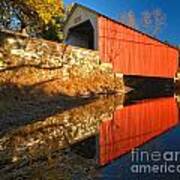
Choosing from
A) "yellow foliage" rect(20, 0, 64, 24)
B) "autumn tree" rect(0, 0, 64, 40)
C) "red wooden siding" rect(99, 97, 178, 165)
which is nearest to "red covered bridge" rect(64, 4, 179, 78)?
"autumn tree" rect(0, 0, 64, 40)

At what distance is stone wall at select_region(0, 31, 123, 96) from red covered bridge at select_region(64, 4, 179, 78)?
1859 mm

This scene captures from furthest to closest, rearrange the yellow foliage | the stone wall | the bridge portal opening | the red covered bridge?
the bridge portal opening → the red covered bridge → the yellow foliage → the stone wall

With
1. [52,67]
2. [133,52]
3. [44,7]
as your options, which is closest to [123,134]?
[52,67]

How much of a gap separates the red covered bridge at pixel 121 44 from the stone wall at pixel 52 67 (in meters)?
1.86

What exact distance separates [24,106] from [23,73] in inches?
159

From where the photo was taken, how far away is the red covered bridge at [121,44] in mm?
24305

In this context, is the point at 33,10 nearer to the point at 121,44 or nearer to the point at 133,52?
the point at 121,44

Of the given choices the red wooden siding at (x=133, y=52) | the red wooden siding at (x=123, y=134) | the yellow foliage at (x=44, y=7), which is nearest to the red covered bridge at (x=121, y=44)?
Answer: the red wooden siding at (x=133, y=52)

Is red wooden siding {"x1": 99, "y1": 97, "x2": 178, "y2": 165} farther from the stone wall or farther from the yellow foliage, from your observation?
Answer: the yellow foliage

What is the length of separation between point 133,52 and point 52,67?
987 cm

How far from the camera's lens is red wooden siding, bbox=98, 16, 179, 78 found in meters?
24.4

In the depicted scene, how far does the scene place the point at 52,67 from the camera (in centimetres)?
1870

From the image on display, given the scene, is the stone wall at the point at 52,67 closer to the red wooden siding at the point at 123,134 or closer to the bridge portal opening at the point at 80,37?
the bridge portal opening at the point at 80,37

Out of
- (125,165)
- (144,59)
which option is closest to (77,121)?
(125,165)
